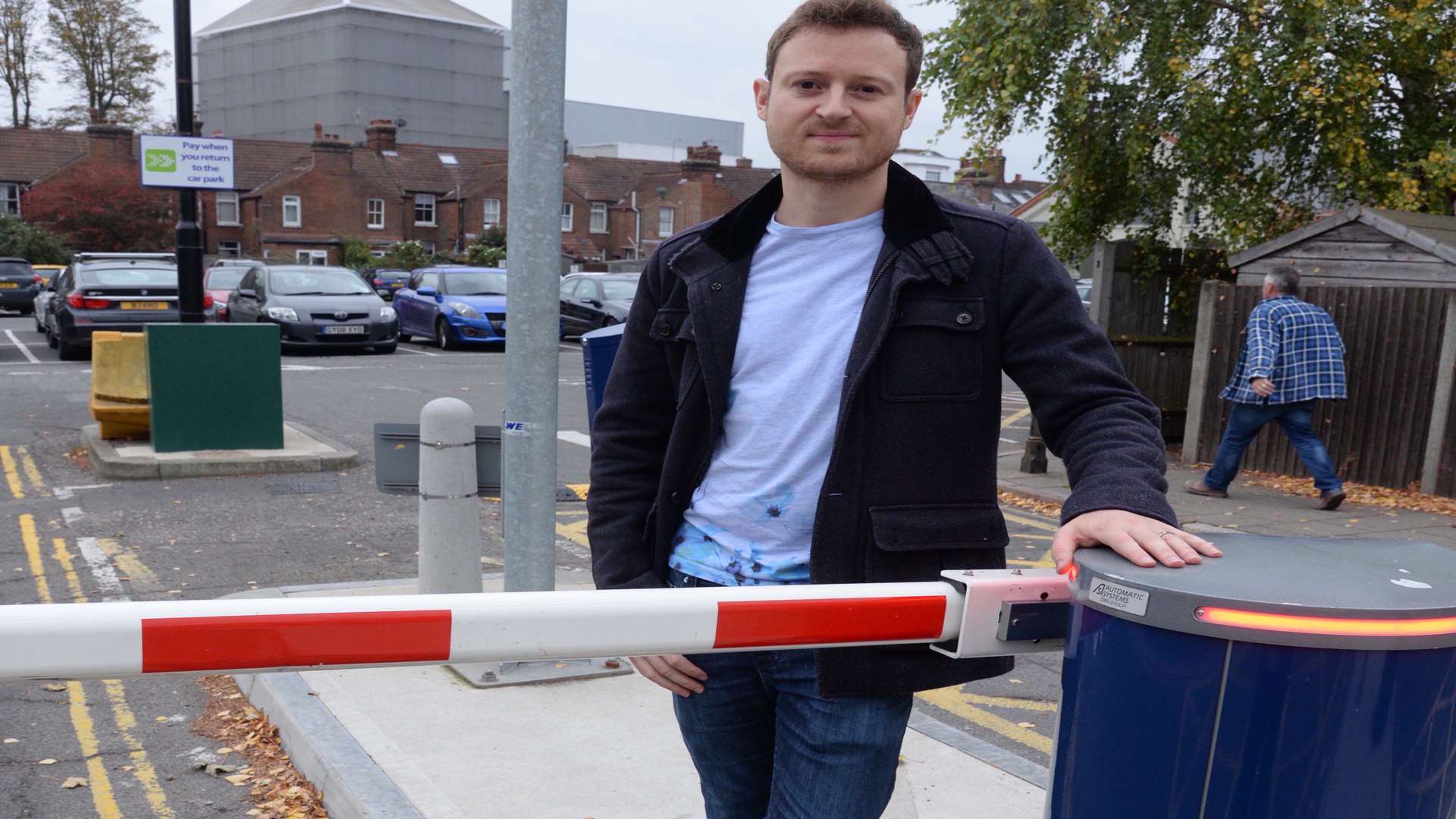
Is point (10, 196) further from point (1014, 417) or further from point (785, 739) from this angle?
point (785, 739)

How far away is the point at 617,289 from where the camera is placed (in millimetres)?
23953

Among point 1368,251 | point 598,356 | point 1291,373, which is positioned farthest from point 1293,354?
point 598,356

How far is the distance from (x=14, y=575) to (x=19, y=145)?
56.4m

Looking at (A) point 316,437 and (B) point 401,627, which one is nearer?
(B) point 401,627

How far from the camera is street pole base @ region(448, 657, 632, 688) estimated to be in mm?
4750

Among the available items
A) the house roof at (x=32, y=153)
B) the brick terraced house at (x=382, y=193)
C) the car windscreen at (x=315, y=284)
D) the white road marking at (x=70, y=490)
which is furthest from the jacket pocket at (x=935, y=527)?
the house roof at (x=32, y=153)

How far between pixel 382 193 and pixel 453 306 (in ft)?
115

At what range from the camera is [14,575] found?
6555 mm

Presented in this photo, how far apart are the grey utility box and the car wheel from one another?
15388 mm

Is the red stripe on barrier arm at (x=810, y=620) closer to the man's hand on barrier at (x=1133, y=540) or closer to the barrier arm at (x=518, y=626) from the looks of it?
the barrier arm at (x=518, y=626)

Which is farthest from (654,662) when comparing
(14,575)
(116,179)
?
(116,179)

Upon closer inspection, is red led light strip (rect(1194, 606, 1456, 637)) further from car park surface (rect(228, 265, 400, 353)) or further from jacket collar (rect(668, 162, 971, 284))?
car park surface (rect(228, 265, 400, 353))

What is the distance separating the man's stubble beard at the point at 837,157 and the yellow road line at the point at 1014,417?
12900 mm

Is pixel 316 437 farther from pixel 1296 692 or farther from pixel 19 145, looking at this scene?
pixel 19 145
